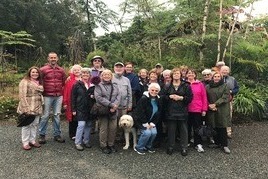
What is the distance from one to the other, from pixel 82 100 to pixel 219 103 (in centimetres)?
287

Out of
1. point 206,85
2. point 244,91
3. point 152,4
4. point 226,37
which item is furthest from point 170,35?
point 206,85

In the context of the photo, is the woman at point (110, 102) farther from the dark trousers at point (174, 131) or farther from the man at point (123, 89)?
the dark trousers at point (174, 131)

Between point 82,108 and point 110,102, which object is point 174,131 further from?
point 82,108

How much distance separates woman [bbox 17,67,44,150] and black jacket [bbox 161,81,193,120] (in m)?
2.59

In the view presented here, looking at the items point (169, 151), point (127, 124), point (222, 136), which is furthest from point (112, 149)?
point (222, 136)

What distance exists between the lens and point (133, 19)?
15.6 metres

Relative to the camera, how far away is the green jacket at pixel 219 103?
23.1ft

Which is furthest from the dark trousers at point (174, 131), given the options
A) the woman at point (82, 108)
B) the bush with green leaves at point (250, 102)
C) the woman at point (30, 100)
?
the bush with green leaves at point (250, 102)

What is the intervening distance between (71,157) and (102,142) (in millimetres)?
718

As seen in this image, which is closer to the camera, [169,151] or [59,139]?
[169,151]

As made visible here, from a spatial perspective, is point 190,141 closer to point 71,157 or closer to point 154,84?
point 154,84

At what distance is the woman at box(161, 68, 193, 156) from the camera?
6742mm

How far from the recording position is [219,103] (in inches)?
276

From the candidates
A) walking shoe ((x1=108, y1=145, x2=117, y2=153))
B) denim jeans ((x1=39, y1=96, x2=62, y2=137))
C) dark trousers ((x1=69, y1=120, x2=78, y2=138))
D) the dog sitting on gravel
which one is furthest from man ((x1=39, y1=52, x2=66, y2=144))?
the dog sitting on gravel
